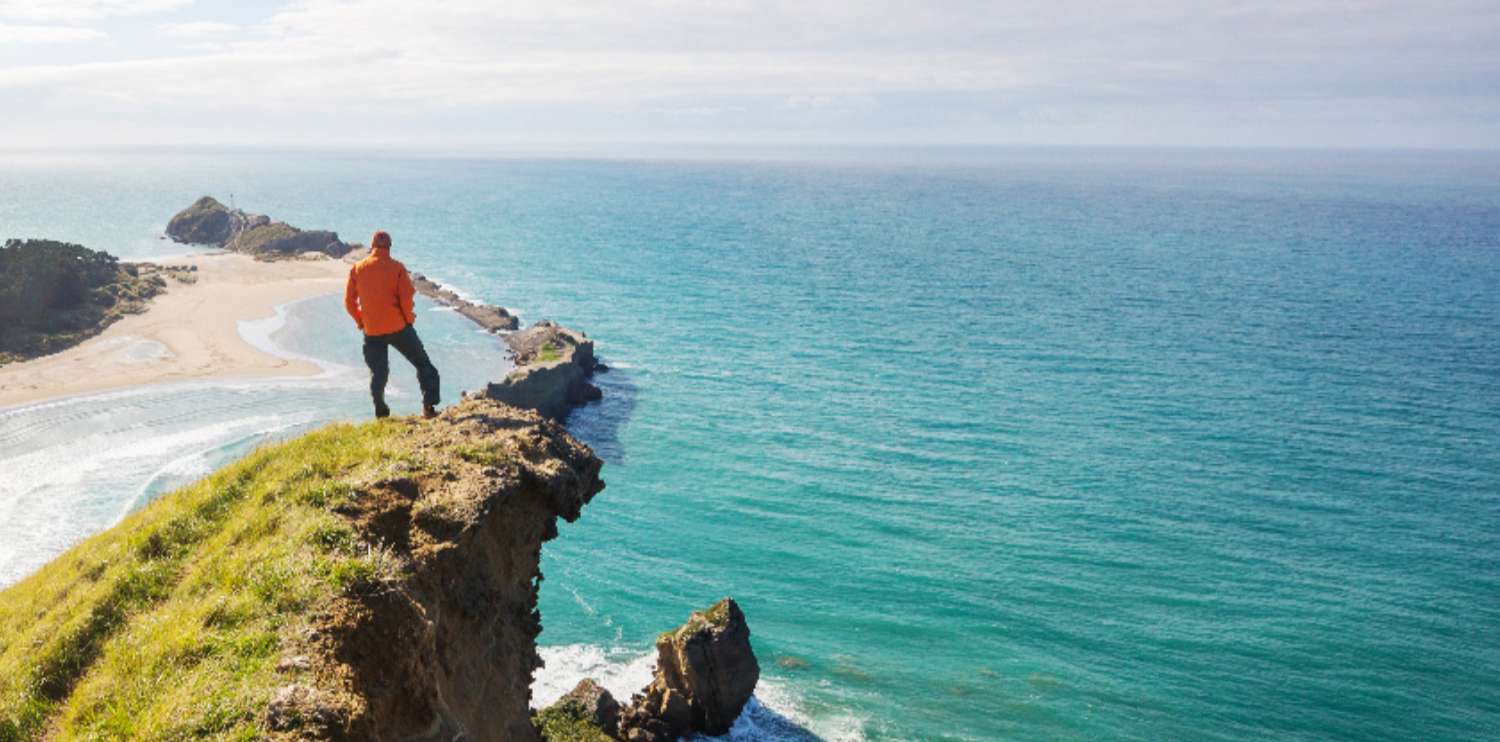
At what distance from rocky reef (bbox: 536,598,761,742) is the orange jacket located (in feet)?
56.5

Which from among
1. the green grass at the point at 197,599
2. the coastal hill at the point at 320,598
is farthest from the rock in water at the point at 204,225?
the coastal hill at the point at 320,598

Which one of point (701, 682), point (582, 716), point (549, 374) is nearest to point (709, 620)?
point (701, 682)

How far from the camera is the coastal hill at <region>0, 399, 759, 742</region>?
464 inches

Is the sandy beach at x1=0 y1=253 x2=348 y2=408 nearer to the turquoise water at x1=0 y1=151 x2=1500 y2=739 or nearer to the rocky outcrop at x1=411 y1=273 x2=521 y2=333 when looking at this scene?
the turquoise water at x1=0 y1=151 x2=1500 y2=739

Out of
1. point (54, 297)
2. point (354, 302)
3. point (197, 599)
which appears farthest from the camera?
point (54, 297)

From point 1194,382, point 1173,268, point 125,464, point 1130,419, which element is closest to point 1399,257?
point 1173,268

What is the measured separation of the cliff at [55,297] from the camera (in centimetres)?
8200

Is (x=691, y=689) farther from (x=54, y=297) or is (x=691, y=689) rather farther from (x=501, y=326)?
(x=54, y=297)

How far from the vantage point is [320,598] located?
43.0 feet

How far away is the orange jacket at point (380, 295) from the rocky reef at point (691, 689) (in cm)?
1722

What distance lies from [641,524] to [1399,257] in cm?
14343

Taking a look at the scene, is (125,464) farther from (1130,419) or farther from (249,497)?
(1130,419)

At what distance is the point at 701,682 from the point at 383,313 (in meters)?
19.2

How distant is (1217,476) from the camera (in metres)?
55.4
